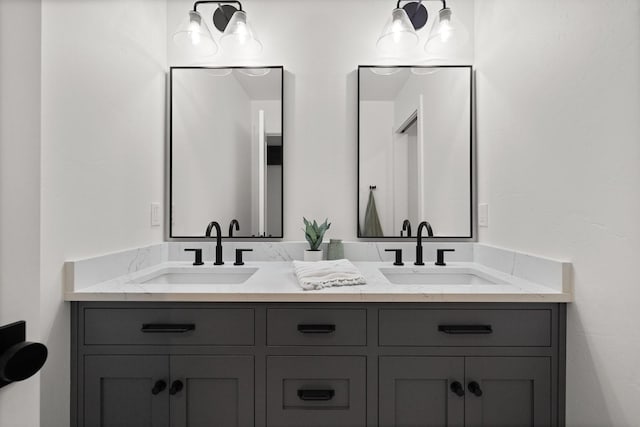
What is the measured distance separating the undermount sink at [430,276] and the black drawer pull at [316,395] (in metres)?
0.63

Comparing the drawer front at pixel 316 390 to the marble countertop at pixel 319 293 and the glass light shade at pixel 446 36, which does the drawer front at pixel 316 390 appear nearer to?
the marble countertop at pixel 319 293

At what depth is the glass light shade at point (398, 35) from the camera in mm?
1613

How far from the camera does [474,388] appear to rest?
1.11 meters

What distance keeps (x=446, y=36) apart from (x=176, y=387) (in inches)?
76.5

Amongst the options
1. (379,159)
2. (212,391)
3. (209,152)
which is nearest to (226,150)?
Answer: (209,152)

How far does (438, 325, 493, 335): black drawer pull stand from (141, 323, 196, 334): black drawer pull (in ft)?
2.85

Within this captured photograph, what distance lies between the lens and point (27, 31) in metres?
0.41

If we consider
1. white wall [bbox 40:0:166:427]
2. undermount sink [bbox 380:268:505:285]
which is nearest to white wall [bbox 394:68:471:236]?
undermount sink [bbox 380:268:505:285]

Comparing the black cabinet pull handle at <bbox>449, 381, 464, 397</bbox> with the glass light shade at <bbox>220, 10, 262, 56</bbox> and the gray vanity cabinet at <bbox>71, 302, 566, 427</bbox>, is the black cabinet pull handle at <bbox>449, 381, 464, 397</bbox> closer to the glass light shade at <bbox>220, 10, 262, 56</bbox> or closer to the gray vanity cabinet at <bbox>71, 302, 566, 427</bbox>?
the gray vanity cabinet at <bbox>71, 302, 566, 427</bbox>

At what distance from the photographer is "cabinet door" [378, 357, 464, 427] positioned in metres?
1.13

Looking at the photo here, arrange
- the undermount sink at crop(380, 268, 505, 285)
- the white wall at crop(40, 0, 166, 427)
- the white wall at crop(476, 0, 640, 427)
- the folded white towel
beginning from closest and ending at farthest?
the white wall at crop(476, 0, 640, 427) → the white wall at crop(40, 0, 166, 427) → the folded white towel → the undermount sink at crop(380, 268, 505, 285)

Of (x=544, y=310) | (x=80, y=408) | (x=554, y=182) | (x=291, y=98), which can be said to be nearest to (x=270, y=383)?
(x=80, y=408)

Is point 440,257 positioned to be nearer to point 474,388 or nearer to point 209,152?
point 474,388

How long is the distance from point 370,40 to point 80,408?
2079mm
